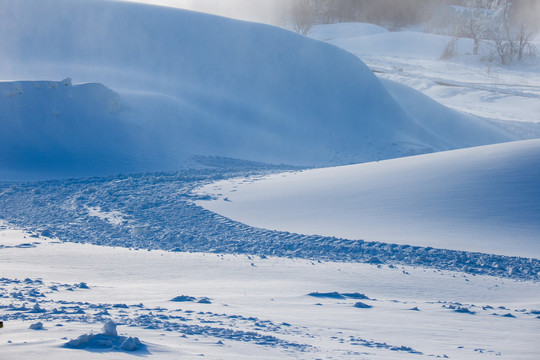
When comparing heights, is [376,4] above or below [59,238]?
above

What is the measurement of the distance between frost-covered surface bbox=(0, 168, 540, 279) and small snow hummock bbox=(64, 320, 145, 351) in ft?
12.9

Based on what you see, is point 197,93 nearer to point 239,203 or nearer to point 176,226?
point 239,203

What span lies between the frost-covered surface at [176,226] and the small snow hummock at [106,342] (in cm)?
393

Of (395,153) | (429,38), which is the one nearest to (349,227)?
(395,153)

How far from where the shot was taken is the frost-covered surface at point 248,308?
3291 millimetres

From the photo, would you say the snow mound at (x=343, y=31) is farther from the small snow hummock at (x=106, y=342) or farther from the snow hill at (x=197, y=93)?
the small snow hummock at (x=106, y=342)

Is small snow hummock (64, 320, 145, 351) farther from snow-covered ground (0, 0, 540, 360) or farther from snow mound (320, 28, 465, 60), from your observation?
snow mound (320, 28, 465, 60)

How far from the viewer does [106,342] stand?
3.00 m

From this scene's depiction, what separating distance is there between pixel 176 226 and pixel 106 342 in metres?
5.33

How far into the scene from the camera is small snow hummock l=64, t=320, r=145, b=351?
2945 millimetres

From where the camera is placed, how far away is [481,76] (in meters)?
35.0

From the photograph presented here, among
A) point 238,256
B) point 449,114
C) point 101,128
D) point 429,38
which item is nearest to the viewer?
point 238,256

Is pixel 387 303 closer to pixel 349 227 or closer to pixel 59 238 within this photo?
pixel 349 227

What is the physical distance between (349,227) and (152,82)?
1160cm
